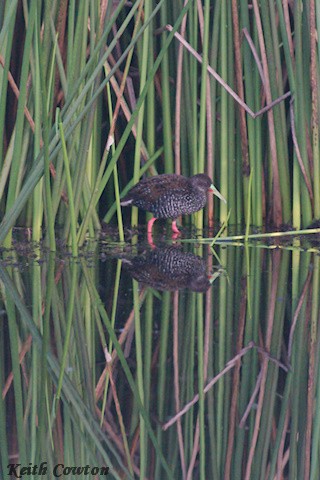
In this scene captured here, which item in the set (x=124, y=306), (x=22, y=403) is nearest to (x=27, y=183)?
(x=124, y=306)

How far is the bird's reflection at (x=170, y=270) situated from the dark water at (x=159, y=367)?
0.01m

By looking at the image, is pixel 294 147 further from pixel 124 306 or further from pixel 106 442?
pixel 106 442

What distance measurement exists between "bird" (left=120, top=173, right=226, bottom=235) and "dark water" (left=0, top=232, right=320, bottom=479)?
1.01 meters

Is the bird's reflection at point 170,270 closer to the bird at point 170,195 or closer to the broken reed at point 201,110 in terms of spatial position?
the broken reed at point 201,110

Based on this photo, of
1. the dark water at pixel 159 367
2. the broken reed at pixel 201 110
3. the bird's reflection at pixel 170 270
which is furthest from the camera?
the broken reed at pixel 201 110

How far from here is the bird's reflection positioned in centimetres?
586

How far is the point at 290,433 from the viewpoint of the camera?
3.91m

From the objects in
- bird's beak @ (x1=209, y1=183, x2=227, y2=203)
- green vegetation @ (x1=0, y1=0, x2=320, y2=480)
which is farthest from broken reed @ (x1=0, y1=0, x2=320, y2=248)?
bird's beak @ (x1=209, y1=183, x2=227, y2=203)

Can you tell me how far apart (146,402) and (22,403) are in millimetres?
432

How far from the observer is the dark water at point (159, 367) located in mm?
3619

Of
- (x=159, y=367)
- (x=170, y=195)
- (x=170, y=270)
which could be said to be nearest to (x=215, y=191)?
(x=170, y=195)

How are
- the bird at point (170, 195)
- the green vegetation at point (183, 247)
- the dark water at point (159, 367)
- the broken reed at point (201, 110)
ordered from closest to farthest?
the dark water at point (159, 367) → the green vegetation at point (183, 247) → the broken reed at point (201, 110) → the bird at point (170, 195)

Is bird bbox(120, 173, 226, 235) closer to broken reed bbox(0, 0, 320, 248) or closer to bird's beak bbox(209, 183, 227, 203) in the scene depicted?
Answer: bird's beak bbox(209, 183, 227, 203)

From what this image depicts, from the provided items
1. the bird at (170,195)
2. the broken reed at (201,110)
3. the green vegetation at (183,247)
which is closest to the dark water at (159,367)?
the green vegetation at (183,247)
